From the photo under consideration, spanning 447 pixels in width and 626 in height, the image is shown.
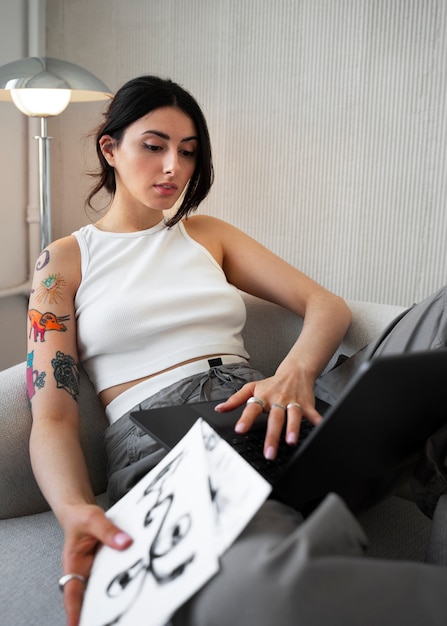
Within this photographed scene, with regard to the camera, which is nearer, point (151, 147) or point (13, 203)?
point (151, 147)

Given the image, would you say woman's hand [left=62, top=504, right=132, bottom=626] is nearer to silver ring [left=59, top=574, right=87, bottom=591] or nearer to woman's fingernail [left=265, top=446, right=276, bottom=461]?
silver ring [left=59, top=574, right=87, bottom=591]

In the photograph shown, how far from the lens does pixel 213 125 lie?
7.99 feet

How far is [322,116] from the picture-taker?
86.4 inches

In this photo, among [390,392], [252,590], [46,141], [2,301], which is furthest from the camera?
[2,301]

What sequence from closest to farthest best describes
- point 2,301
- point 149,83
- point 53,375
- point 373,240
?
point 53,375 → point 149,83 → point 373,240 → point 2,301

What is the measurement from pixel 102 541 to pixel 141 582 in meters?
0.14

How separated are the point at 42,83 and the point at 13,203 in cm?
72

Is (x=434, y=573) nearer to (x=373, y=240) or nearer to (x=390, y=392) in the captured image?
(x=390, y=392)

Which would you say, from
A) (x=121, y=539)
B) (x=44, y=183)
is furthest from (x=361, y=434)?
(x=44, y=183)

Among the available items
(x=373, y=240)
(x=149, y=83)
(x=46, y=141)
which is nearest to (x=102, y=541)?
(x=149, y=83)

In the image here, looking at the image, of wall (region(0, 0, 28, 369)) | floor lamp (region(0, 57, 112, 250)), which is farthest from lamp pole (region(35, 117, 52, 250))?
wall (region(0, 0, 28, 369))

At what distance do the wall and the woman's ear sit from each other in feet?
3.91

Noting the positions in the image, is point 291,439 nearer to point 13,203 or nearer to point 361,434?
point 361,434

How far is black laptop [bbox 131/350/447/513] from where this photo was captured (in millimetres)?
794
